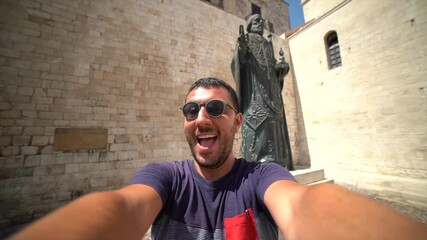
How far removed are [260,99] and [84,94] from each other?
18.0ft

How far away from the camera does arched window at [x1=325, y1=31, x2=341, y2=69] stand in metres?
8.60

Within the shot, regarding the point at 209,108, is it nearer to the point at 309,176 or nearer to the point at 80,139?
the point at 309,176

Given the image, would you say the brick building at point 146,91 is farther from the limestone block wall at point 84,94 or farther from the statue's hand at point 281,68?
the statue's hand at point 281,68

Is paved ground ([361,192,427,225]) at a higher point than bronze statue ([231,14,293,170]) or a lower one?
lower

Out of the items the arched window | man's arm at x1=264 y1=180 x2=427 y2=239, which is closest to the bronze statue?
man's arm at x1=264 y1=180 x2=427 y2=239

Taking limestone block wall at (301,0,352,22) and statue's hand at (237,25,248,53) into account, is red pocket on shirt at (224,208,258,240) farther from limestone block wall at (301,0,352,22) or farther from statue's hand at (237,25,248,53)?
limestone block wall at (301,0,352,22)

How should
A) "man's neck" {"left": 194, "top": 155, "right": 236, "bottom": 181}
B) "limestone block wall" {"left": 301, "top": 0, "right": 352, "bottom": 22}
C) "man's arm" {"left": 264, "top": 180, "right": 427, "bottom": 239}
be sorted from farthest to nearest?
1. "limestone block wall" {"left": 301, "top": 0, "right": 352, "bottom": 22}
2. "man's neck" {"left": 194, "top": 155, "right": 236, "bottom": 181}
3. "man's arm" {"left": 264, "top": 180, "right": 427, "bottom": 239}

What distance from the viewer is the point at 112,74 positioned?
620 cm

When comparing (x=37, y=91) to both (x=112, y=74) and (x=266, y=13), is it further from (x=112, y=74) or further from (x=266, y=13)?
(x=266, y=13)

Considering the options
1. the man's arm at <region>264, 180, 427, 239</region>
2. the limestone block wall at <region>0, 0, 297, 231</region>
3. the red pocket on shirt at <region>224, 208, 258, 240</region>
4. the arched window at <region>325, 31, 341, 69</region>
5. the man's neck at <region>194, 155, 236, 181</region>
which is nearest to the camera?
the man's arm at <region>264, 180, 427, 239</region>

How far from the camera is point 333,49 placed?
8.79 metres

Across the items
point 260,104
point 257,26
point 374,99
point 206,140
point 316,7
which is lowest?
point 206,140

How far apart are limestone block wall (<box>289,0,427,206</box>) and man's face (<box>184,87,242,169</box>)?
704cm

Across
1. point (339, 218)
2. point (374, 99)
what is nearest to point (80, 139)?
point (339, 218)
